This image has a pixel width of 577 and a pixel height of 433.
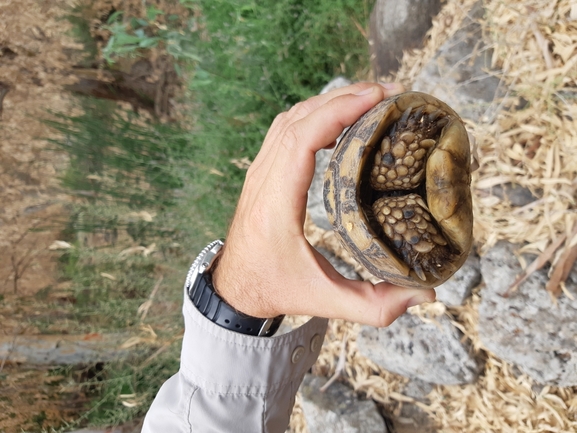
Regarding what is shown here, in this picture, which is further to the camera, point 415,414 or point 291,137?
point 415,414

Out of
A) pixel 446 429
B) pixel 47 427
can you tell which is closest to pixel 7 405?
pixel 47 427

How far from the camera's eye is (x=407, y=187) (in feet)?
3.94

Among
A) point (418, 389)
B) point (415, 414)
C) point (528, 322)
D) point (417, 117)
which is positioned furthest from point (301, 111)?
point (415, 414)

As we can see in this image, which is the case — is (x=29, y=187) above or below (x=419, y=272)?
below

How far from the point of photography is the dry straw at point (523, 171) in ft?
5.62

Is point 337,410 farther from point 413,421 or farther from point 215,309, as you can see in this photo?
point 215,309

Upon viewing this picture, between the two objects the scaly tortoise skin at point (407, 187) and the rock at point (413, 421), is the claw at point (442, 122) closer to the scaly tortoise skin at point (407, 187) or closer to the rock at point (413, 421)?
the scaly tortoise skin at point (407, 187)

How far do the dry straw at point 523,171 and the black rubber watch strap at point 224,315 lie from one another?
1.00 metres

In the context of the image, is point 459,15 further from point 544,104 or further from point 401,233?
point 401,233

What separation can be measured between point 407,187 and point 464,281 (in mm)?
985

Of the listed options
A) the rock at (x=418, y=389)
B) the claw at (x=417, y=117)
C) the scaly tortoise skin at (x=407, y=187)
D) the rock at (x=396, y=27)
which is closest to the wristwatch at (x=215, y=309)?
the scaly tortoise skin at (x=407, y=187)

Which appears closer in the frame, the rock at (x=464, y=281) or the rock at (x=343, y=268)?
the rock at (x=464, y=281)

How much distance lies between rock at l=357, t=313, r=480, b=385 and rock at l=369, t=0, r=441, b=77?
60.6 inches

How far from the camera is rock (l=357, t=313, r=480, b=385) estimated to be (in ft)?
6.65
